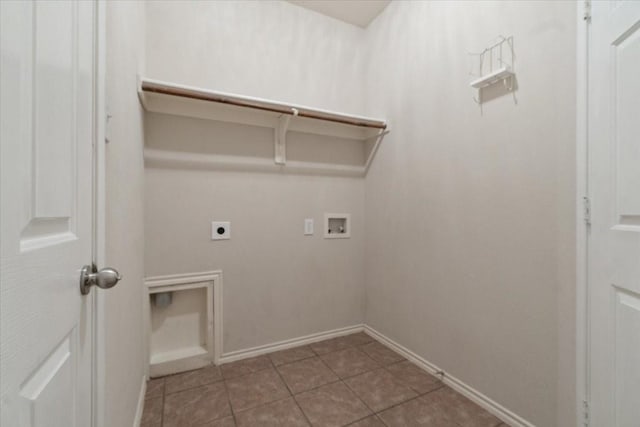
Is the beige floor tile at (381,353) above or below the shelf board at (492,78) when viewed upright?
below

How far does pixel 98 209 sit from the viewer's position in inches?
29.5

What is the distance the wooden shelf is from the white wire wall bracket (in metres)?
0.79

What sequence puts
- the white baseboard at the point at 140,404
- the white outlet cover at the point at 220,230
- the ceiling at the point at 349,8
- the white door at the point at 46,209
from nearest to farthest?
the white door at the point at 46,209 < the white baseboard at the point at 140,404 < the white outlet cover at the point at 220,230 < the ceiling at the point at 349,8

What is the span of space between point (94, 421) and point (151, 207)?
134cm

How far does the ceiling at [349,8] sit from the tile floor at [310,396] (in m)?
2.94

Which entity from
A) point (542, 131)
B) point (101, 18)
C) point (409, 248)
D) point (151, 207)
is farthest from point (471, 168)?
point (151, 207)

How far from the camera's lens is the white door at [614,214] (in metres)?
0.88

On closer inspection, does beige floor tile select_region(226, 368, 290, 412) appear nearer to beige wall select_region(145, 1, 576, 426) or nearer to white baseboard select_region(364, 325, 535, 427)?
beige wall select_region(145, 1, 576, 426)

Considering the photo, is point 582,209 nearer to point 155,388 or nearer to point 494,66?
point 494,66

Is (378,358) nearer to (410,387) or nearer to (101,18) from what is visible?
(410,387)

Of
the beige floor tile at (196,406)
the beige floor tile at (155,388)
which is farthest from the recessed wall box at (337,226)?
the beige floor tile at (155,388)

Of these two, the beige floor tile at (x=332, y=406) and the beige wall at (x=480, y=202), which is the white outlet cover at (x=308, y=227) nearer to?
the beige wall at (x=480, y=202)

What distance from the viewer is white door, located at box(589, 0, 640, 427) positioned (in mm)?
881

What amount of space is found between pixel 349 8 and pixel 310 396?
120 inches
